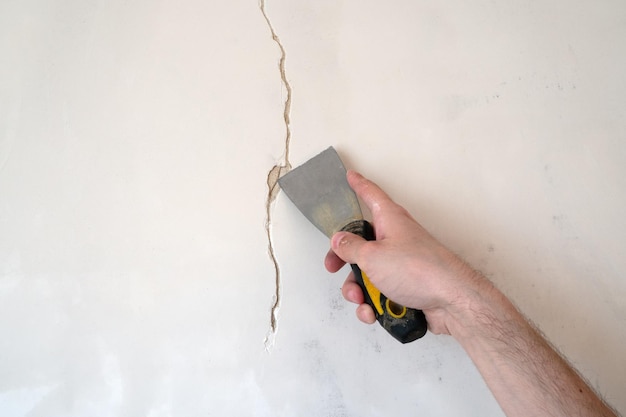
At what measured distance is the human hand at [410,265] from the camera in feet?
3.25

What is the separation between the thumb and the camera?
103cm

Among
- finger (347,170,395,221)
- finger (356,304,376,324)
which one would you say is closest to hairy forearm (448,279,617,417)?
finger (356,304,376,324)

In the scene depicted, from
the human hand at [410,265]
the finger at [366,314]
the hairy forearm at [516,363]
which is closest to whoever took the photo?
the hairy forearm at [516,363]

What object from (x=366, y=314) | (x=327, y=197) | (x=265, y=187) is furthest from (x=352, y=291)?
(x=265, y=187)

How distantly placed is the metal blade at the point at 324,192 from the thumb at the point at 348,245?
0.08 metres

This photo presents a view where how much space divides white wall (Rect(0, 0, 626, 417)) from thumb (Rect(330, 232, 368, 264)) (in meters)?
0.15

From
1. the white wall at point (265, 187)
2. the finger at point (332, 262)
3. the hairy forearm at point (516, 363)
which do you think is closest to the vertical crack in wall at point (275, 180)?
the white wall at point (265, 187)

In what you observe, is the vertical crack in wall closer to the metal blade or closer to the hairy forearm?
the metal blade

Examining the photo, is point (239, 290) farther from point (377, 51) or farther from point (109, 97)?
point (377, 51)

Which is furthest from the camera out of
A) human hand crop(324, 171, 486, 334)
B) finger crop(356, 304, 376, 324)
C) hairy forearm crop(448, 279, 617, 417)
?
finger crop(356, 304, 376, 324)

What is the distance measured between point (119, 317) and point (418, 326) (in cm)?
83

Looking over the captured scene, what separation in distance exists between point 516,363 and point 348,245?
48 cm

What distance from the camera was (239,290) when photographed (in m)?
1.17

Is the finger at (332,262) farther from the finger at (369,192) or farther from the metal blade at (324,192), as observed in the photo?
the finger at (369,192)
